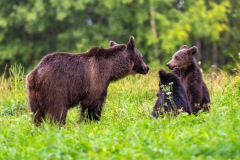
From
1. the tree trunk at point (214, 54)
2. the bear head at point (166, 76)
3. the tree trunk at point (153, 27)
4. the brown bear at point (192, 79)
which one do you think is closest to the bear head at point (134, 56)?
the brown bear at point (192, 79)

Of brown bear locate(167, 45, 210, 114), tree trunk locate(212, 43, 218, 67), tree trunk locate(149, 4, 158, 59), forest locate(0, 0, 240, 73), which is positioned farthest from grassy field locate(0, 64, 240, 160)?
tree trunk locate(212, 43, 218, 67)

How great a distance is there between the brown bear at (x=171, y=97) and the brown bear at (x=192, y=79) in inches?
10.8

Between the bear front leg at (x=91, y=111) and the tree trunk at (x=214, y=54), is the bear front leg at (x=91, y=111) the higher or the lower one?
the higher one

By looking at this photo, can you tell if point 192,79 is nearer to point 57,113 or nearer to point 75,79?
point 75,79

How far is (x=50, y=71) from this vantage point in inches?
333

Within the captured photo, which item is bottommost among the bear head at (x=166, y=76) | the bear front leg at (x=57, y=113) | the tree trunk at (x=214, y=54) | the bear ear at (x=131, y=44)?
the tree trunk at (x=214, y=54)

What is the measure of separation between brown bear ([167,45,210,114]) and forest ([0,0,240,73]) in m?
19.8

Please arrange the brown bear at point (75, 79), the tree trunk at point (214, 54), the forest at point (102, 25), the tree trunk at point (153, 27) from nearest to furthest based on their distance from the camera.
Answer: the brown bear at point (75, 79) < the forest at point (102, 25) < the tree trunk at point (153, 27) < the tree trunk at point (214, 54)

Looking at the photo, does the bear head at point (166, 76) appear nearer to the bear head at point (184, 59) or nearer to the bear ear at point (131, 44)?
the bear head at point (184, 59)

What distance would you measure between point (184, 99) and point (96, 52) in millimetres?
1764

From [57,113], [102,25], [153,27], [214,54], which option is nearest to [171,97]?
[57,113]

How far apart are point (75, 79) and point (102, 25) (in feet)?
78.8

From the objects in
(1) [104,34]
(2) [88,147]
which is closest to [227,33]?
(1) [104,34]

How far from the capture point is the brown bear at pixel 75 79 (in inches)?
332
